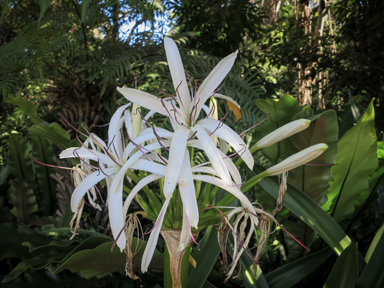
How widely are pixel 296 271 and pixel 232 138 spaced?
49 cm

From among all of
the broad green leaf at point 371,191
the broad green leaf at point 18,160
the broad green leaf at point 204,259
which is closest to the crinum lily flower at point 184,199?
the broad green leaf at point 204,259

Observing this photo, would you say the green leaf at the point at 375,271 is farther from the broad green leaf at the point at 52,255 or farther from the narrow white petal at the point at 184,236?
the broad green leaf at the point at 52,255

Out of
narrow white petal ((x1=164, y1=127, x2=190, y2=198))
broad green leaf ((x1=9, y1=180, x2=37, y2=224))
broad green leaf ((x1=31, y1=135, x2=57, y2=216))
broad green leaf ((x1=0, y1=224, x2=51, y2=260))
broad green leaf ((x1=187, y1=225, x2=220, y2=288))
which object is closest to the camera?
narrow white petal ((x1=164, y1=127, x2=190, y2=198))

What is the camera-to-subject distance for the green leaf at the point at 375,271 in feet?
1.97

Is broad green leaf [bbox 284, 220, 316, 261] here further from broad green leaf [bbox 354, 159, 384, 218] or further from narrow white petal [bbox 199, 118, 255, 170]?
narrow white petal [bbox 199, 118, 255, 170]

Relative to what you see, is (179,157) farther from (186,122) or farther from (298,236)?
(298,236)

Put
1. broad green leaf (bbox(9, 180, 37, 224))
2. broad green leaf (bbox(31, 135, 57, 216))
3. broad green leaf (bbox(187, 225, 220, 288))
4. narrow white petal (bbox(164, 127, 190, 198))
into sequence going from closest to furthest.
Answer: narrow white petal (bbox(164, 127, 190, 198)) < broad green leaf (bbox(187, 225, 220, 288)) < broad green leaf (bbox(9, 180, 37, 224)) < broad green leaf (bbox(31, 135, 57, 216))

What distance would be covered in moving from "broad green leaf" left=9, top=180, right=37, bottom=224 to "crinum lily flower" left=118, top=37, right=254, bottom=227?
0.78 m

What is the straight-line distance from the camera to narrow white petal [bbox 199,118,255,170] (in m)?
0.41

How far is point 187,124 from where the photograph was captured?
0.48 m

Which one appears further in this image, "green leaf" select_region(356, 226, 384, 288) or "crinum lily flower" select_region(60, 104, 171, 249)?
"green leaf" select_region(356, 226, 384, 288)

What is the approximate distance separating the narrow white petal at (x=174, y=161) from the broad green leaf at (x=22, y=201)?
2.72ft

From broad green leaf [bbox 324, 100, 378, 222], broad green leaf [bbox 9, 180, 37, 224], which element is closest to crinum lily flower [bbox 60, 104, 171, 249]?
broad green leaf [bbox 324, 100, 378, 222]

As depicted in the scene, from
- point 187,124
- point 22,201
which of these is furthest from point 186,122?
point 22,201
